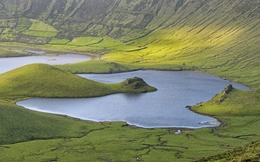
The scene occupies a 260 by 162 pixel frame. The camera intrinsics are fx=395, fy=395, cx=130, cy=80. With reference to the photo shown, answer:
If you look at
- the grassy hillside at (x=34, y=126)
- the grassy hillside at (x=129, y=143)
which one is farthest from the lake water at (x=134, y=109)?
the grassy hillside at (x=34, y=126)

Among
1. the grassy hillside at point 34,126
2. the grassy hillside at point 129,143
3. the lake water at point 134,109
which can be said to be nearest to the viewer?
the grassy hillside at point 129,143

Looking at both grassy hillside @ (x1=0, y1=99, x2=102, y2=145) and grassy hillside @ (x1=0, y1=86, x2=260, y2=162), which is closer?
grassy hillside @ (x1=0, y1=86, x2=260, y2=162)

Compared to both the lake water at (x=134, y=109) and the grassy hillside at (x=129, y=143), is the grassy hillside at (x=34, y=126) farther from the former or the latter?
the lake water at (x=134, y=109)

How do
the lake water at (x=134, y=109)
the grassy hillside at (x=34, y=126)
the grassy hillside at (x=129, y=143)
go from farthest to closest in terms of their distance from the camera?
the lake water at (x=134, y=109), the grassy hillside at (x=34, y=126), the grassy hillside at (x=129, y=143)

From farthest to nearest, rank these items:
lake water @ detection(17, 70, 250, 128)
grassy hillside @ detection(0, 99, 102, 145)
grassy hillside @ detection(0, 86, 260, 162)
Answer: lake water @ detection(17, 70, 250, 128), grassy hillside @ detection(0, 99, 102, 145), grassy hillside @ detection(0, 86, 260, 162)

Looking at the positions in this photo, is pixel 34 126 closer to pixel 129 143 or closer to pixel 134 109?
pixel 129 143

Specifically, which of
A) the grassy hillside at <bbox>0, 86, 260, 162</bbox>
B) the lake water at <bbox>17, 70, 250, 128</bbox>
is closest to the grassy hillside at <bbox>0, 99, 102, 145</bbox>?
the grassy hillside at <bbox>0, 86, 260, 162</bbox>

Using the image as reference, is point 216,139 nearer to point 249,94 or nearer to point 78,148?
point 78,148

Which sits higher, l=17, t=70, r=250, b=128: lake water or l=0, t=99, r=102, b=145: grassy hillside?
l=17, t=70, r=250, b=128: lake water

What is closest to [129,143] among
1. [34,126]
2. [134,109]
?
[34,126]

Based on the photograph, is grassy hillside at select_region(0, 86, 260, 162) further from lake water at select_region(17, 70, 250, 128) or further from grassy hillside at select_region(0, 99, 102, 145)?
lake water at select_region(17, 70, 250, 128)

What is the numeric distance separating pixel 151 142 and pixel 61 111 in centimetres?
5612

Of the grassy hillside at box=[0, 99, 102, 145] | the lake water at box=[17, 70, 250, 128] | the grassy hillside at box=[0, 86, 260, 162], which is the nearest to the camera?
the grassy hillside at box=[0, 86, 260, 162]

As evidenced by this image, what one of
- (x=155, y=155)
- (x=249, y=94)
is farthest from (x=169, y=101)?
(x=155, y=155)
